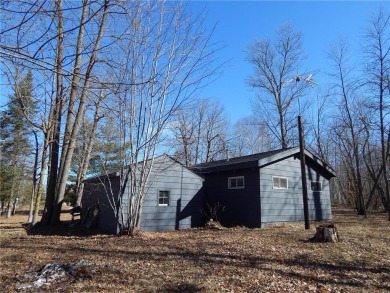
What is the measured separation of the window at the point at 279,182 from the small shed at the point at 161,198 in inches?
122

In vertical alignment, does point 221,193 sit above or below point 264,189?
below

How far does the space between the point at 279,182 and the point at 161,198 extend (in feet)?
17.3

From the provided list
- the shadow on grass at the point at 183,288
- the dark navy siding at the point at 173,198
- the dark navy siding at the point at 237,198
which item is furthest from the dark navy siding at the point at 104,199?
the shadow on grass at the point at 183,288

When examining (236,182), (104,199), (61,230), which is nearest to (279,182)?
(236,182)

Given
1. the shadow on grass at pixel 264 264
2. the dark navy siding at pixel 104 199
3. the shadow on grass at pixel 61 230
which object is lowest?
the shadow on grass at pixel 264 264

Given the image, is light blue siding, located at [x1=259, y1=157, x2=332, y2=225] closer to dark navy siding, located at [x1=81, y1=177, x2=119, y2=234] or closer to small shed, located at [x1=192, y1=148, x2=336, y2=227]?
small shed, located at [x1=192, y1=148, x2=336, y2=227]

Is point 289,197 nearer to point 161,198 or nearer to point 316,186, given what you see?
point 316,186

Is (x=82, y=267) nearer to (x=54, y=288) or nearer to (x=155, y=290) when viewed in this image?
(x=54, y=288)

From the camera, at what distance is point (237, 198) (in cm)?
1353

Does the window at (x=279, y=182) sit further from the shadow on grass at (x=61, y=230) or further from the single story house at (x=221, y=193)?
the shadow on grass at (x=61, y=230)

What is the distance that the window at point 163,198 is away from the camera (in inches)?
481

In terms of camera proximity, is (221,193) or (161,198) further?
(221,193)

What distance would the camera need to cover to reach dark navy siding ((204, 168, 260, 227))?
12844 millimetres

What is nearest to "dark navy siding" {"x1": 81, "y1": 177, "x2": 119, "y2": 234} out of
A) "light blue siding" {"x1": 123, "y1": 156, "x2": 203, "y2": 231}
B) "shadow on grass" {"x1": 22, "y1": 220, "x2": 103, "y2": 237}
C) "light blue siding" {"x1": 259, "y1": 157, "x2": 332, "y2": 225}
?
"shadow on grass" {"x1": 22, "y1": 220, "x2": 103, "y2": 237}
